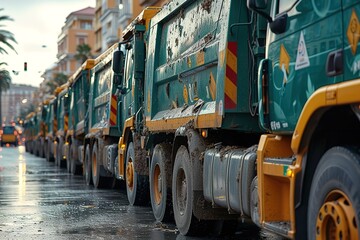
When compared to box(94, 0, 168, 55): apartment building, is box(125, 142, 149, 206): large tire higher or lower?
lower

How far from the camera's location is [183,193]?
9.39 metres

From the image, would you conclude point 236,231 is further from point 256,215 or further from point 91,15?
point 91,15

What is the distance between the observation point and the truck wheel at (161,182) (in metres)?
10.2

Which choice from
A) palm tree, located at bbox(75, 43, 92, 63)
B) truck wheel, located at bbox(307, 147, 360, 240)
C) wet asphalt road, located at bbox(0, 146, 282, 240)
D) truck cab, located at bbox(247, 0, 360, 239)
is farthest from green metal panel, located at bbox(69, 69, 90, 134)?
palm tree, located at bbox(75, 43, 92, 63)

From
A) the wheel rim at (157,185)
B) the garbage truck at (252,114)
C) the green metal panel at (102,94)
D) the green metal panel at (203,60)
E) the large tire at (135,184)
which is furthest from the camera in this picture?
the green metal panel at (102,94)

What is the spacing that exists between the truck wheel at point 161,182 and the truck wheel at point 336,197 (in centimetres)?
486

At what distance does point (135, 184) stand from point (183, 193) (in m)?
3.48

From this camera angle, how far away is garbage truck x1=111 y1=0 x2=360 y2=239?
17.0 ft

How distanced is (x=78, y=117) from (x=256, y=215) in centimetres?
1753

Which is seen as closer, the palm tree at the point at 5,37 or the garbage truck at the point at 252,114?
the garbage truck at the point at 252,114

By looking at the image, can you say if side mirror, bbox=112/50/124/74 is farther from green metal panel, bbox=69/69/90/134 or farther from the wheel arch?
the wheel arch

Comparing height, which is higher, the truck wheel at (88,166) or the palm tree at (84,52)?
the palm tree at (84,52)

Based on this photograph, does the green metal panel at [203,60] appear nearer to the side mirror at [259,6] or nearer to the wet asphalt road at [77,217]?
the side mirror at [259,6]

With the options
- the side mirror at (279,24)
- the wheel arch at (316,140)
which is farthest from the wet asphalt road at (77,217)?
the wheel arch at (316,140)
